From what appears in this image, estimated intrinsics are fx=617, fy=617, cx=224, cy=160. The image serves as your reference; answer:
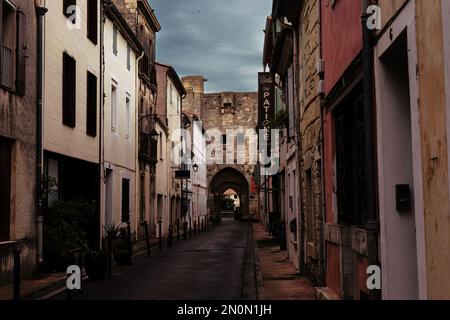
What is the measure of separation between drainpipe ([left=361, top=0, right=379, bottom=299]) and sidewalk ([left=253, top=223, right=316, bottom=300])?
3.70 metres

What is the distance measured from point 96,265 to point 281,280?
3.59m

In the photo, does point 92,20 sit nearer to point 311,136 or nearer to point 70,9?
point 70,9

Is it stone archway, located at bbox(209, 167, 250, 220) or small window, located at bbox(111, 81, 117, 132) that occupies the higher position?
small window, located at bbox(111, 81, 117, 132)

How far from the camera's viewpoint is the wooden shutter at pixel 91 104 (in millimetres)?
17062

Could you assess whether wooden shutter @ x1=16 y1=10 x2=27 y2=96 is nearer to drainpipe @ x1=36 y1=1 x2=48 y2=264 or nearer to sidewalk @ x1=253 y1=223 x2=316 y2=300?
drainpipe @ x1=36 y1=1 x2=48 y2=264

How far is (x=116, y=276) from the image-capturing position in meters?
12.7

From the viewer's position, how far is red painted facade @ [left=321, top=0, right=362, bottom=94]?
6.67m

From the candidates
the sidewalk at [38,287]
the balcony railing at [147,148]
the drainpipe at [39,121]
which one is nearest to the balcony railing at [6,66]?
the drainpipe at [39,121]

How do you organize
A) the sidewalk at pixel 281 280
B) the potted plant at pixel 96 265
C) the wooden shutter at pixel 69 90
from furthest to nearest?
the wooden shutter at pixel 69 90, the potted plant at pixel 96 265, the sidewalk at pixel 281 280

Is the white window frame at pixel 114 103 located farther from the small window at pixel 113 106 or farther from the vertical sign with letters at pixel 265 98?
the vertical sign with letters at pixel 265 98

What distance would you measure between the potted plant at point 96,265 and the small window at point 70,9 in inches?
236

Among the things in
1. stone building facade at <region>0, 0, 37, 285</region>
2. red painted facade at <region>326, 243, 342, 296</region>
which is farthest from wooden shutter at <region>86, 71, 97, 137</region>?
red painted facade at <region>326, 243, 342, 296</region>
